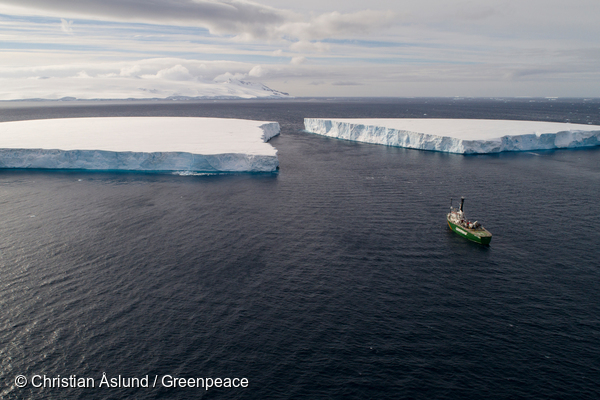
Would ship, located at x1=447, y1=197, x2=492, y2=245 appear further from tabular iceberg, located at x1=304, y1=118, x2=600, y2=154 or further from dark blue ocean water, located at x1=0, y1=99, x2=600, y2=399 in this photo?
tabular iceberg, located at x1=304, y1=118, x2=600, y2=154

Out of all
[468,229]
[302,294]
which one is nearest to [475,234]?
[468,229]

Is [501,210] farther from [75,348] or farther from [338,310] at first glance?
[75,348]

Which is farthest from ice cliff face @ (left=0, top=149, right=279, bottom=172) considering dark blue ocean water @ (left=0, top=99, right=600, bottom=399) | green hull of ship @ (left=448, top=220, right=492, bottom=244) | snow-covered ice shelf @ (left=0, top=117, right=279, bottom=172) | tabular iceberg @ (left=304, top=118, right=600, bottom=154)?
tabular iceberg @ (left=304, top=118, right=600, bottom=154)

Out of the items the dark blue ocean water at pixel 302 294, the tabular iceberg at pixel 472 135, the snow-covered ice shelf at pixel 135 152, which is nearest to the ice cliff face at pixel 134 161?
the snow-covered ice shelf at pixel 135 152

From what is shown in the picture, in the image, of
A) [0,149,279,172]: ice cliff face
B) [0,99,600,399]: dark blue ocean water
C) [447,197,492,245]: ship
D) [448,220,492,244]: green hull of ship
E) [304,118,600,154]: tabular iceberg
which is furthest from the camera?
[304,118,600,154]: tabular iceberg

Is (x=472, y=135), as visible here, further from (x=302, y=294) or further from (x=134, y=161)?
(x=302, y=294)

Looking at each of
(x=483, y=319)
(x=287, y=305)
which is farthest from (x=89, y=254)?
(x=483, y=319)
